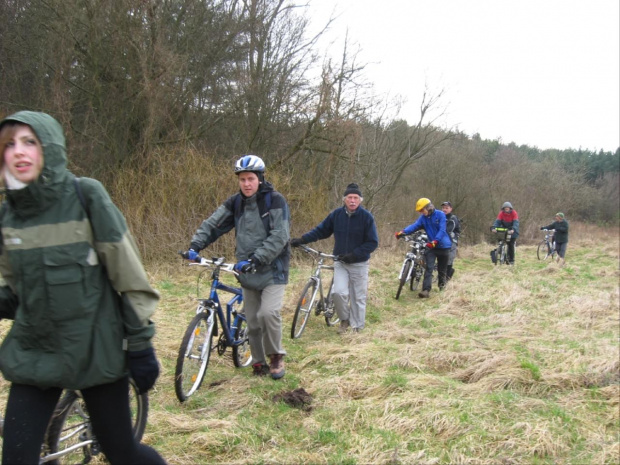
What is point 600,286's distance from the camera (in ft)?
39.4

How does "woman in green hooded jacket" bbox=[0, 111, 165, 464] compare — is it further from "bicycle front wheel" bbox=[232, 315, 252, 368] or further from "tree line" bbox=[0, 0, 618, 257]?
"tree line" bbox=[0, 0, 618, 257]

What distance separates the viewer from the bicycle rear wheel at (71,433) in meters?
2.65

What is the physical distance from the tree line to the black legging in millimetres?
9465

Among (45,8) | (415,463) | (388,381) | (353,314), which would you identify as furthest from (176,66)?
(415,463)

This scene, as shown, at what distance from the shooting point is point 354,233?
690 cm

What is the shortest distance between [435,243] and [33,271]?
8659 millimetres

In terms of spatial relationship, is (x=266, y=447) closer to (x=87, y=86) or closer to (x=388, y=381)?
(x=388, y=381)

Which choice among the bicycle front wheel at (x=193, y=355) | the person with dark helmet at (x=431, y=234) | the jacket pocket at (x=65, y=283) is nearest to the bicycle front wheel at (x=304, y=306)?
the bicycle front wheel at (x=193, y=355)

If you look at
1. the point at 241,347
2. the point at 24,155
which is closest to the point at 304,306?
the point at 241,347

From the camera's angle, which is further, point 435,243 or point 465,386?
point 435,243

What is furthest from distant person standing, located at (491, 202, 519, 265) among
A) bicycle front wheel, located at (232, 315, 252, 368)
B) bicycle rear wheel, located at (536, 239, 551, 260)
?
bicycle front wheel, located at (232, 315, 252, 368)

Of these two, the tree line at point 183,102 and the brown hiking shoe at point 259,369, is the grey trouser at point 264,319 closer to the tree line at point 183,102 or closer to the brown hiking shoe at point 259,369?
the brown hiking shoe at point 259,369

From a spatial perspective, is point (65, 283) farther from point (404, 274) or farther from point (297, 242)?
point (404, 274)

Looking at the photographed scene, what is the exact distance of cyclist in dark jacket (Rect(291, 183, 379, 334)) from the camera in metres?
6.82
